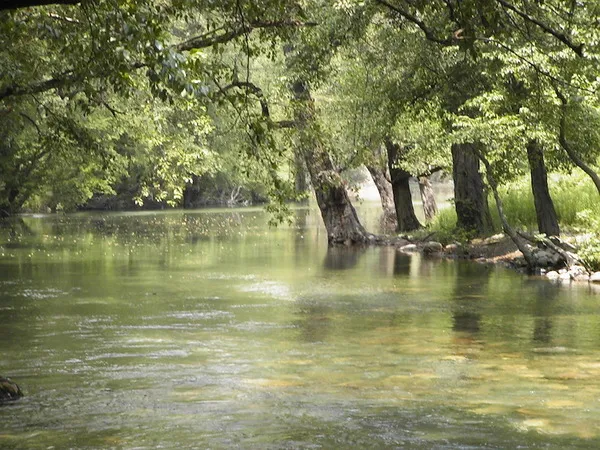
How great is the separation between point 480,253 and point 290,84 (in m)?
8.31

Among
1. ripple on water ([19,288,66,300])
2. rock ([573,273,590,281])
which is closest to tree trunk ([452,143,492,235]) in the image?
rock ([573,273,590,281])

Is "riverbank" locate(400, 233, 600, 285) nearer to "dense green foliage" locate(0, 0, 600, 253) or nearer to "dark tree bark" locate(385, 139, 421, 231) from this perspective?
"dense green foliage" locate(0, 0, 600, 253)

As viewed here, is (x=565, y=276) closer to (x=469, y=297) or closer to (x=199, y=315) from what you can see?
(x=469, y=297)

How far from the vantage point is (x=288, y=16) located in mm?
20875

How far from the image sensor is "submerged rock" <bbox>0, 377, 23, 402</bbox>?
10.8m

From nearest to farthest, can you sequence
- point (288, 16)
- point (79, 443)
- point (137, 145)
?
point (79, 443)
point (288, 16)
point (137, 145)

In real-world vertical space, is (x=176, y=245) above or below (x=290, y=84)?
below

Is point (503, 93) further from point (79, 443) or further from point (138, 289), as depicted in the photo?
point (79, 443)

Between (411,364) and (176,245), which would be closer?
(411,364)

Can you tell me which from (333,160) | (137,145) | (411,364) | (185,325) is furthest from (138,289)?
(137,145)

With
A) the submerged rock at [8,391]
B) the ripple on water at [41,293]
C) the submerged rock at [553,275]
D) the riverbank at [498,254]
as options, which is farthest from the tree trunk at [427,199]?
the submerged rock at [8,391]

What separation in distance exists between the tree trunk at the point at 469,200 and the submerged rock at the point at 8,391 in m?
25.4

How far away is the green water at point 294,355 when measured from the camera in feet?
30.9

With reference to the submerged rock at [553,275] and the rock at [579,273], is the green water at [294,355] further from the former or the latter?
the rock at [579,273]
